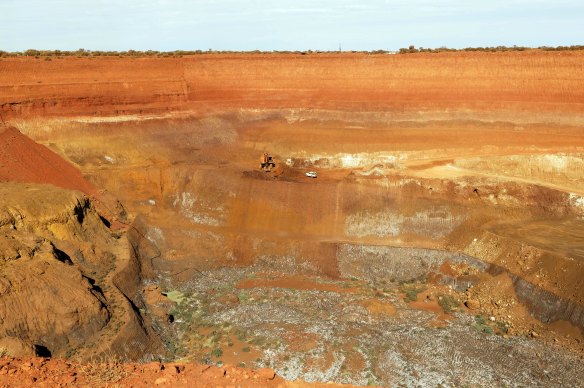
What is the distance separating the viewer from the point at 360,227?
27.3 meters

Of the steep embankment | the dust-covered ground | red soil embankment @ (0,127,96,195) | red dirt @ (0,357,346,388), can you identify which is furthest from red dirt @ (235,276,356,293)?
red dirt @ (0,357,346,388)

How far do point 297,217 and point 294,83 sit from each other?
14.1m

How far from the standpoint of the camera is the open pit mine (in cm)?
1767

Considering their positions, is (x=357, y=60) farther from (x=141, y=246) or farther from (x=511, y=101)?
(x=141, y=246)

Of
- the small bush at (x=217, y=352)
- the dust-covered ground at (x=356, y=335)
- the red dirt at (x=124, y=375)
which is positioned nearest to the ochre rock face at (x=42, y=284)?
the dust-covered ground at (x=356, y=335)

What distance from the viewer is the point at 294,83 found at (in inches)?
1480

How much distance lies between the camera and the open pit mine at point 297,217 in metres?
17.7

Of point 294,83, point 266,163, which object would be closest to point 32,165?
point 266,163

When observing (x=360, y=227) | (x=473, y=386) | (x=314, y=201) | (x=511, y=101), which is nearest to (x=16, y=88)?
(x=314, y=201)

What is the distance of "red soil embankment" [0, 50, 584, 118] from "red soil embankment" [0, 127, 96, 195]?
4104mm

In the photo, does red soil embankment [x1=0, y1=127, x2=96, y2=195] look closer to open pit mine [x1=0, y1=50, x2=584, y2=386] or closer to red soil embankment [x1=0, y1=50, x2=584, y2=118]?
open pit mine [x1=0, y1=50, x2=584, y2=386]

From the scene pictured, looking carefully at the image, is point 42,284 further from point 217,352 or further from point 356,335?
point 356,335

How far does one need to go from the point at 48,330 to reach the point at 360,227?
16.7 meters

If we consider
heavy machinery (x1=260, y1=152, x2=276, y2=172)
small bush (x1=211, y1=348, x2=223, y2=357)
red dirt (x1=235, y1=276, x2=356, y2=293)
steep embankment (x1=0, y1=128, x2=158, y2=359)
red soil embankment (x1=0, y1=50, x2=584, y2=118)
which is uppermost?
red soil embankment (x1=0, y1=50, x2=584, y2=118)
